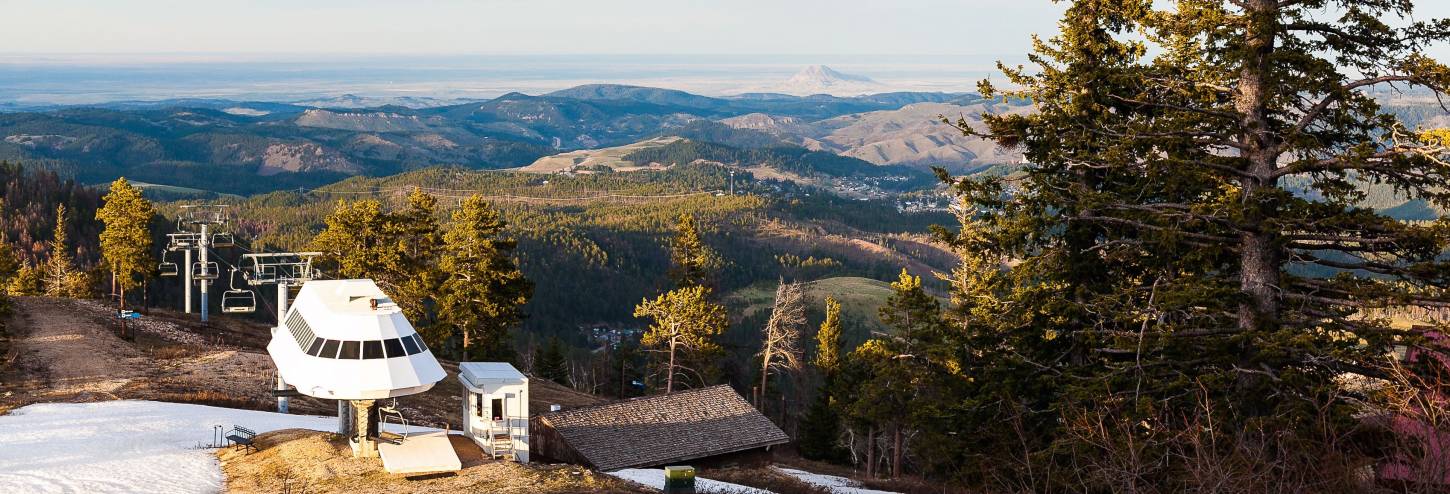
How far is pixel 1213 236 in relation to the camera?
75.7 feet

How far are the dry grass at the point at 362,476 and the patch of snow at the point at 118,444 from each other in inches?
36.6

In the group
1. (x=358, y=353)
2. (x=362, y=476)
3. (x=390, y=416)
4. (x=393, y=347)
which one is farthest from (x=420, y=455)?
(x=390, y=416)

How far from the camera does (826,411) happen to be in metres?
66.8

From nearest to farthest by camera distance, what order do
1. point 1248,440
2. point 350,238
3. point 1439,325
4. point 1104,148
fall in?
point 1248,440 → point 1439,325 → point 1104,148 → point 350,238

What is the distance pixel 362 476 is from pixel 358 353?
10.8 ft

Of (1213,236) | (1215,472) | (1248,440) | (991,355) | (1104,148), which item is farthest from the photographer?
(991,355)

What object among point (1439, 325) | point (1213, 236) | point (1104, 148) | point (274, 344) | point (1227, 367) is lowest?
point (274, 344)

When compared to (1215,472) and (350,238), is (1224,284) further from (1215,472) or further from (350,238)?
(350,238)

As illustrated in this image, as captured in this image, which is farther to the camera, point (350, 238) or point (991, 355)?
point (350, 238)

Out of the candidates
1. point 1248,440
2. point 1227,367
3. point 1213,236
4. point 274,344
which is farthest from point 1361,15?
point 274,344

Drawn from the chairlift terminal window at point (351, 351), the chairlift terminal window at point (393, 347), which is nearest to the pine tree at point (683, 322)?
the chairlift terminal window at point (393, 347)

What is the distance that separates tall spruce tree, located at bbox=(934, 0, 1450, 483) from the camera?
21.6m

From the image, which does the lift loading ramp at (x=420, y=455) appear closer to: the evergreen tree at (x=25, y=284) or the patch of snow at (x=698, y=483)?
the patch of snow at (x=698, y=483)

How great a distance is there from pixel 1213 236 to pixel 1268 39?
4.49m
